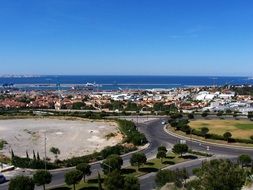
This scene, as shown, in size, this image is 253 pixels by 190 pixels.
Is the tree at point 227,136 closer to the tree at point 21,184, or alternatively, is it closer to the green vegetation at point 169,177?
the green vegetation at point 169,177

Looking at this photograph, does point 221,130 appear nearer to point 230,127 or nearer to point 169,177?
point 230,127

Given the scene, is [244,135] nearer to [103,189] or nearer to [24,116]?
[103,189]

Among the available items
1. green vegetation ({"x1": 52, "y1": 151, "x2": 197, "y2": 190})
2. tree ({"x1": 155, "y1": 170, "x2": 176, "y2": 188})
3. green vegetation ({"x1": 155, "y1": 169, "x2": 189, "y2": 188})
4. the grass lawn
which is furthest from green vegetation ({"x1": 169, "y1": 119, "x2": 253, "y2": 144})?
tree ({"x1": 155, "y1": 170, "x2": 176, "y2": 188})

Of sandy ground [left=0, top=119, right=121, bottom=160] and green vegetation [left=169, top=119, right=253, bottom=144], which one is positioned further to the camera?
green vegetation [left=169, top=119, right=253, bottom=144]

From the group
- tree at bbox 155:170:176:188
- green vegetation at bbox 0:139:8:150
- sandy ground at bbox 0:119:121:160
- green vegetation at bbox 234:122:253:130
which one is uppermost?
tree at bbox 155:170:176:188

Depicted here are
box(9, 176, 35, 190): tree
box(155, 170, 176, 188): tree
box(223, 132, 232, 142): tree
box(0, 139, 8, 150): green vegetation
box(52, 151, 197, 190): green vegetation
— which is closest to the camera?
box(155, 170, 176, 188): tree

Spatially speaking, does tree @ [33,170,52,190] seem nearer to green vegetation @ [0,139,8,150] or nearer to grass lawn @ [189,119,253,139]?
green vegetation @ [0,139,8,150]

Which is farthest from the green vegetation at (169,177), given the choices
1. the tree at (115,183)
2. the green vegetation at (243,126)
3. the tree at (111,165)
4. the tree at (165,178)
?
the green vegetation at (243,126)
